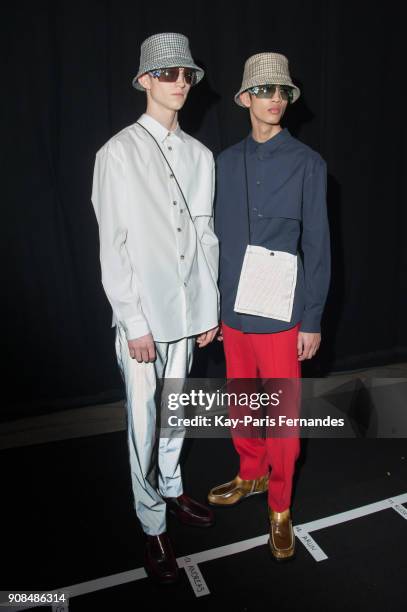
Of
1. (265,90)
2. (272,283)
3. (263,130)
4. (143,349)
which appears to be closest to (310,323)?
(272,283)

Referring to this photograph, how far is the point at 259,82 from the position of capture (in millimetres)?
1809

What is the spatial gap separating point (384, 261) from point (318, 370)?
0.83 m

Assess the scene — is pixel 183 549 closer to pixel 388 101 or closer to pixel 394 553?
pixel 394 553

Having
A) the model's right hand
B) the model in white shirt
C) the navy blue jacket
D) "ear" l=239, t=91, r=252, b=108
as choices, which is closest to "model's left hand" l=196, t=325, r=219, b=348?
the model in white shirt

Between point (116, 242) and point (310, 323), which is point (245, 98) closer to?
point (116, 242)

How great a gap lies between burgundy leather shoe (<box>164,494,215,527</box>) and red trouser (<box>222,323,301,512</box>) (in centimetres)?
29

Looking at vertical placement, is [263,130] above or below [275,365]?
above

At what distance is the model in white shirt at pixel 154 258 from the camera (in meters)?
1.66

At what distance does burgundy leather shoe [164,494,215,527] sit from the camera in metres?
2.12

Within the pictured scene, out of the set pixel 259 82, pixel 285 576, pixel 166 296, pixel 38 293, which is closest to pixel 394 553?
pixel 285 576

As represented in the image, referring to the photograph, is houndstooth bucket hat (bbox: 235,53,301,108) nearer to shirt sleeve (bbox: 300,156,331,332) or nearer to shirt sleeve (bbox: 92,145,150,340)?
shirt sleeve (bbox: 300,156,331,332)

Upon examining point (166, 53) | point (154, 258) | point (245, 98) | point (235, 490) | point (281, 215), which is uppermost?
point (166, 53)

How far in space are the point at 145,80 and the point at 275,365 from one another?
111 centimetres

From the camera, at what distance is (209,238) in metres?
1.87
